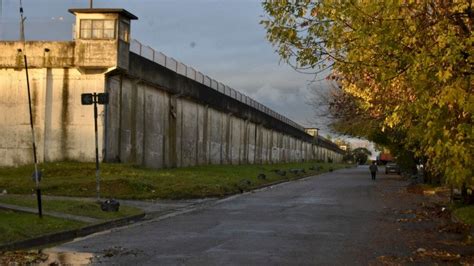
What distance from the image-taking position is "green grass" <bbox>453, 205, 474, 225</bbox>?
1541 cm

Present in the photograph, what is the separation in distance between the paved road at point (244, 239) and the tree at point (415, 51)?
2.60 metres

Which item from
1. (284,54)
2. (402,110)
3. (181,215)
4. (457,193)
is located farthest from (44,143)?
(402,110)

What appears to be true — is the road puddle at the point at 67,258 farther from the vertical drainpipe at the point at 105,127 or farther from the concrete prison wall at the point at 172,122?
the concrete prison wall at the point at 172,122

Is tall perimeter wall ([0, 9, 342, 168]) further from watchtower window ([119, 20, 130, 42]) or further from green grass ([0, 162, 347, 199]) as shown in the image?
green grass ([0, 162, 347, 199])

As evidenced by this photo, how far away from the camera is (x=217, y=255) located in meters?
10.5

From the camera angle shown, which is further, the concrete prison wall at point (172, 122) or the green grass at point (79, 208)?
the concrete prison wall at point (172, 122)

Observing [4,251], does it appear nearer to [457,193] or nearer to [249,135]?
[457,193]

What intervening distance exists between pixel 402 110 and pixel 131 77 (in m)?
25.4

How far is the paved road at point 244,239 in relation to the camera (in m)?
10.2

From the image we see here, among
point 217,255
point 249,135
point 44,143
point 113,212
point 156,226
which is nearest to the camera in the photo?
point 217,255

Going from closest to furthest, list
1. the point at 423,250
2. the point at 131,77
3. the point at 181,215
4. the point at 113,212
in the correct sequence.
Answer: the point at 423,250 < the point at 113,212 < the point at 181,215 < the point at 131,77

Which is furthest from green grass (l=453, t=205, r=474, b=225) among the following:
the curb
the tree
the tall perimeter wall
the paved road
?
the tall perimeter wall

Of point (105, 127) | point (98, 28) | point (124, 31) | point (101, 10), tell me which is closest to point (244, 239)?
point (105, 127)

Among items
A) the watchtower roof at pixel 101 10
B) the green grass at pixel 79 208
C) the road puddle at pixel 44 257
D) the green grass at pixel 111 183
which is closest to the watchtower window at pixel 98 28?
the watchtower roof at pixel 101 10
